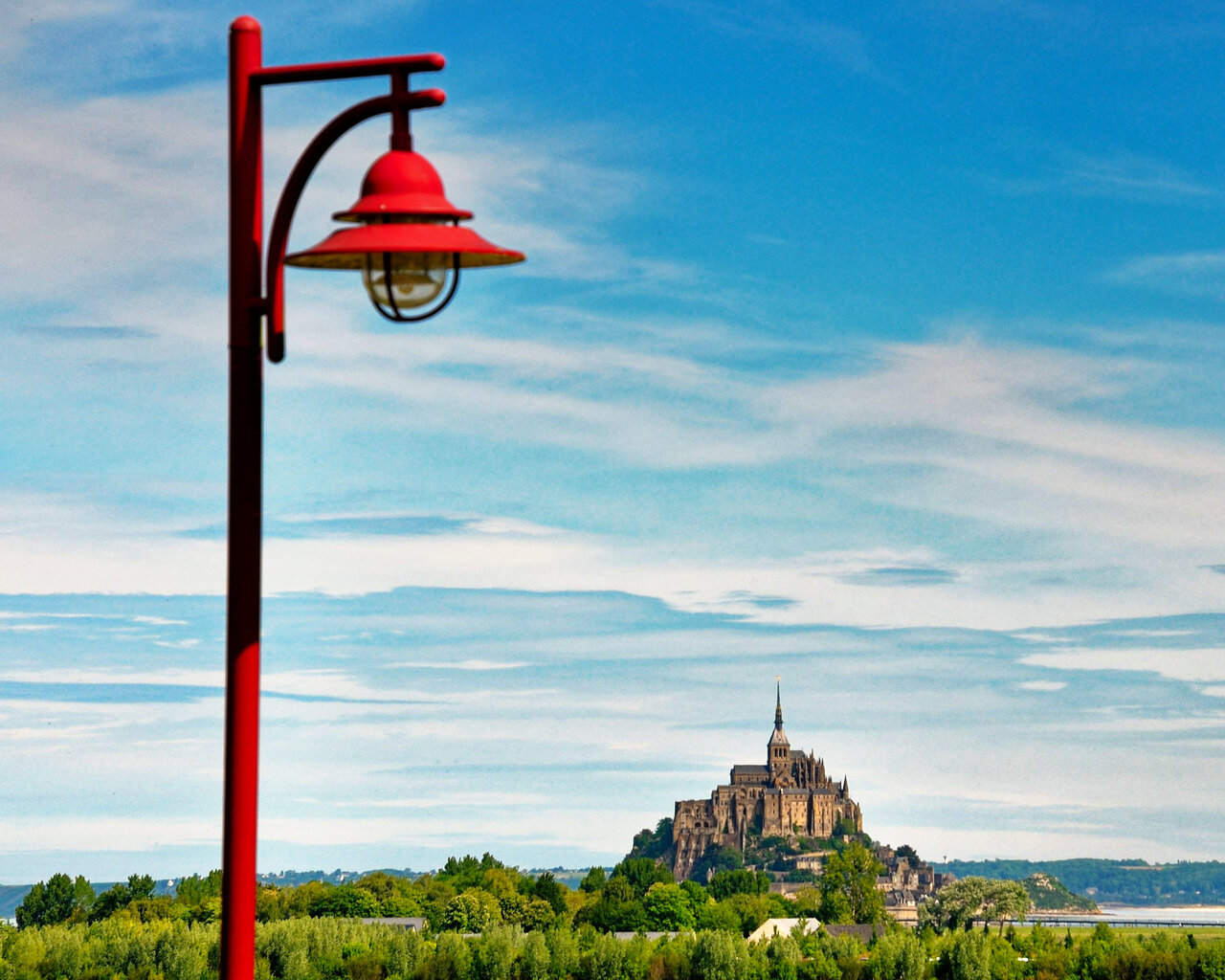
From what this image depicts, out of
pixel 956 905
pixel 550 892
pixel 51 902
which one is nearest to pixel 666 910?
pixel 550 892

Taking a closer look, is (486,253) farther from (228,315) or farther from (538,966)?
(538,966)

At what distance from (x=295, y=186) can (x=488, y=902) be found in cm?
14713

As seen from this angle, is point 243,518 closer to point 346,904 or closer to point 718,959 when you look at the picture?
point 718,959

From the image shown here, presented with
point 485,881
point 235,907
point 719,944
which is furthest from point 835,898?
point 235,907

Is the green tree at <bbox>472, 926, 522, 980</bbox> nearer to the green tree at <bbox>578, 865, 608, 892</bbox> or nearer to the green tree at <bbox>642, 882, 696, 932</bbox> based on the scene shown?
the green tree at <bbox>642, 882, 696, 932</bbox>

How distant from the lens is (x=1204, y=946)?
312ft

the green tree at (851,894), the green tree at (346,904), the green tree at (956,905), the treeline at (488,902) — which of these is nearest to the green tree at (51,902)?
the treeline at (488,902)

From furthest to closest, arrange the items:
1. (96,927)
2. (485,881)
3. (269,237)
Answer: (485,881) < (96,927) < (269,237)

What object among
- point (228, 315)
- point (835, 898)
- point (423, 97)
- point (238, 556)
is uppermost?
point (423, 97)

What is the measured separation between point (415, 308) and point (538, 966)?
93763mm

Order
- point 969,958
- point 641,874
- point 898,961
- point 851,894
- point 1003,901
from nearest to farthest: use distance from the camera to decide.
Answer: point 969,958
point 898,961
point 1003,901
point 851,894
point 641,874

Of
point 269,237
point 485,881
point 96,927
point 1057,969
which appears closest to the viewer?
point 269,237

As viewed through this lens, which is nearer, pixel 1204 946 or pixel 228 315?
pixel 228 315

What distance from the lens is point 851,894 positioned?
183875 millimetres
